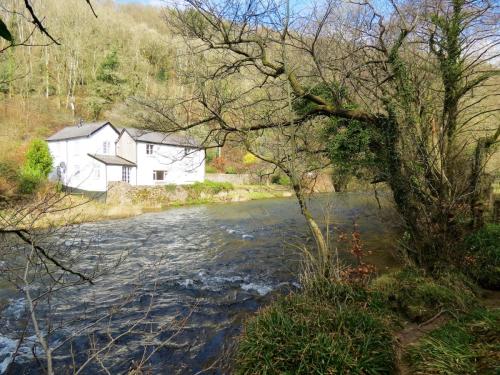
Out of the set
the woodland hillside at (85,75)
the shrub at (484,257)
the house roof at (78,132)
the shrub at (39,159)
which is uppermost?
the woodland hillside at (85,75)

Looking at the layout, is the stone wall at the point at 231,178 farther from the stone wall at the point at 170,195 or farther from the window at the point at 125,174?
the window at the point at 125,174

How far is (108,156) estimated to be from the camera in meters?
31.6

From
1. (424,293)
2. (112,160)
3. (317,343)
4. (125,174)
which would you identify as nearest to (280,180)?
(125,174)

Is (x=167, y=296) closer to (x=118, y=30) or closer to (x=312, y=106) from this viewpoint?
(x=312, y=106)

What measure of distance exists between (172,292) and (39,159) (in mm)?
22504

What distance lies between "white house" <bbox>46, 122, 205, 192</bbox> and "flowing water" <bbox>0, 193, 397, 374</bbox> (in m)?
12.4

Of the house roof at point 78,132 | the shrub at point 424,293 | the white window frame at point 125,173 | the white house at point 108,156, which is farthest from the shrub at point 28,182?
the shrub at point 424,293

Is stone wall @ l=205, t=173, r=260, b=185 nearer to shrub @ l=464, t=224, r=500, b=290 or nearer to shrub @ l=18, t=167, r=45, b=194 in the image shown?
shrub @ l=18, t=167, r=45, b=194

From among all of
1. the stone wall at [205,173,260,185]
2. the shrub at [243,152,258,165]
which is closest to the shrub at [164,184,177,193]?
the stone wall at [205,173,260,185]

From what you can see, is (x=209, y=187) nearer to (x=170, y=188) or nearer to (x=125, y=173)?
(x=170, y=188)

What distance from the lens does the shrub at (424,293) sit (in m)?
6.00

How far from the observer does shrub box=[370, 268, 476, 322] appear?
6.00 m

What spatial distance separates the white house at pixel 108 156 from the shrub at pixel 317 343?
23.6 meters

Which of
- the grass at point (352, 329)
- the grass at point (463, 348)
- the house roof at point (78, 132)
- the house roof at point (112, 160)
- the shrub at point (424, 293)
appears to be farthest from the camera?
the house roof at point (78, 132)
